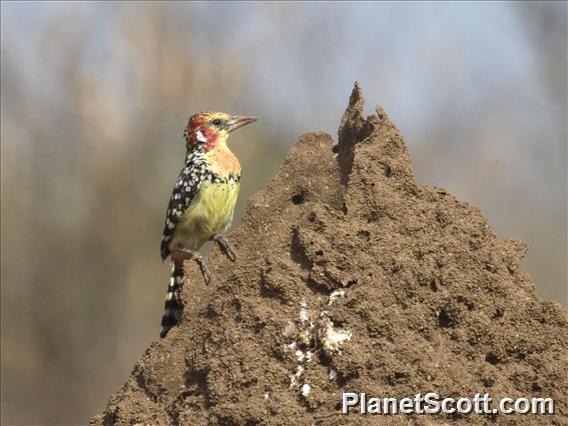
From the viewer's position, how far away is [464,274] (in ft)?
17.1

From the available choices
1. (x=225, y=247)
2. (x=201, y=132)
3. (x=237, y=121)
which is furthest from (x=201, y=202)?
(x=225, y=247)

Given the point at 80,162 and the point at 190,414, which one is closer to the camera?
the point at 190,414

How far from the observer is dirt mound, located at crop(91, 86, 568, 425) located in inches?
193

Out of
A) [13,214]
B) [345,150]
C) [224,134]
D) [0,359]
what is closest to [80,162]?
[13,214]

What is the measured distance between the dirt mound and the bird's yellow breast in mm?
2402

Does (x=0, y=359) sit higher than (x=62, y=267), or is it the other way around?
(x=62, y=267)

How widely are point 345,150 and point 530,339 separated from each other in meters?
1.29

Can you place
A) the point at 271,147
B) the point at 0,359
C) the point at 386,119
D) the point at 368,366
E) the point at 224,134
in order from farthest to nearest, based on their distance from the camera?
the point at 271,147, the point at 0,359, the point at 224,134, the point at 386,119, the point at 368,366

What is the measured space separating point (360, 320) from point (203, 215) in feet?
10.4

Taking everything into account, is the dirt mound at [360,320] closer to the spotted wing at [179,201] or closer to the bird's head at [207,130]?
the spotted wing at [179,201]

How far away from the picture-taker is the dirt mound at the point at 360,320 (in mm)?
4898

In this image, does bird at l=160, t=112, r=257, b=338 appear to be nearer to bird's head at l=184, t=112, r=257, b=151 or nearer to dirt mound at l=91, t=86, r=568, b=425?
bird's head at l=184, t=112, r=257, b=151

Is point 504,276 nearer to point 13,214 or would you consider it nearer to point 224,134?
point 224,134

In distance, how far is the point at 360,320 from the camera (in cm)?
496
